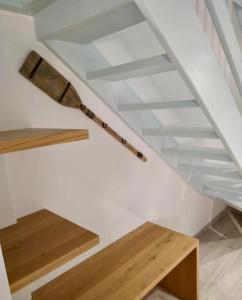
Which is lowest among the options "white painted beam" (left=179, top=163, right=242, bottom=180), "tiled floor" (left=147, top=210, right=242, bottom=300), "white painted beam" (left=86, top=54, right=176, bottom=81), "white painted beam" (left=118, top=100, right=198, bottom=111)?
"tiled floor" (left=147, top=210, right=242, bottom=300)

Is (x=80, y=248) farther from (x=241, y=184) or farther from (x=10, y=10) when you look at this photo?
(x=241, y=184)

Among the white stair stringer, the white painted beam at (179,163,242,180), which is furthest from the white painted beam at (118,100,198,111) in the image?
the white painted beam at (179,163,242,180)

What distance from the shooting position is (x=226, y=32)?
0.95 m

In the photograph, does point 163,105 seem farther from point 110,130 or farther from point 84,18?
point 84,18

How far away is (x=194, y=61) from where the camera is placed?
2.97ft

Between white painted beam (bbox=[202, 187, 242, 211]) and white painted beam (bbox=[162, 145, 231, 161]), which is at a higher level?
white painted beam (bbox=[162, 145, 231, 161])

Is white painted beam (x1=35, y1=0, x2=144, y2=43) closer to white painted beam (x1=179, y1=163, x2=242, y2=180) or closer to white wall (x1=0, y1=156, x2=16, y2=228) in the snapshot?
white wall (x1=0, y1=156, x2=16, y2=228)

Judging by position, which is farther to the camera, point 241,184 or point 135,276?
point 241,184

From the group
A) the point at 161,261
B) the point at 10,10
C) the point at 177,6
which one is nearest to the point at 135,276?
the point at 161,261

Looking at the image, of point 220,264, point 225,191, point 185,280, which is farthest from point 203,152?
point 220,264

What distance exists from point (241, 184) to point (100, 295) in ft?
4.69

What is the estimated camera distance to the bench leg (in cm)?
173

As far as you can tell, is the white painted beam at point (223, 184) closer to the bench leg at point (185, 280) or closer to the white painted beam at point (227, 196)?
the white painted beam at point (227, 196)

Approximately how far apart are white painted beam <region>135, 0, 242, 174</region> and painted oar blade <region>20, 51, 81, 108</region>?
0.64 meters
